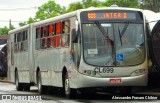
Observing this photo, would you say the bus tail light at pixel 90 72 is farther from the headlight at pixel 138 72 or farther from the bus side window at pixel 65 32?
the bus side window at pixel 65 32

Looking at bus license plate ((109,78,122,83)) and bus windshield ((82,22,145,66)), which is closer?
bus license plate ((109,78,122,83))

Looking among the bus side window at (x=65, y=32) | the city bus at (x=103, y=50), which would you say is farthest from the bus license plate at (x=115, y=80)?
the bus side window at (x=65, y=32)

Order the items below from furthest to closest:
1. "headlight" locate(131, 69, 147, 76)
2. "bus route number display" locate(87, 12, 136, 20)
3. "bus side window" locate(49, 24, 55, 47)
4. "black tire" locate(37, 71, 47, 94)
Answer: "black tire" locate(37, 71, 47, 94) < "bus side window" locate(49, 24, 55, 47) < "bus route number display" locate(87, 12, 136, 20) < "headlight" locate(131, 69, 147, 76)

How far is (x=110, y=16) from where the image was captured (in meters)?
20.0

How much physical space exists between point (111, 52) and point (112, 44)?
267 mm

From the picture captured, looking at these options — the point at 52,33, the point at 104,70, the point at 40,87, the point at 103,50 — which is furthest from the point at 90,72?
the point at 40,87

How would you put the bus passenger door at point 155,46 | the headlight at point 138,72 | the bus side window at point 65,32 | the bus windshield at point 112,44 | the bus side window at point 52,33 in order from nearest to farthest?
1. the bus windshield at point 112,44
2. the headlight at point 138,72
3. the bus passenger door at point 155,46
4. the bus side window at point 65,32
5. the bus side window at point 52,33

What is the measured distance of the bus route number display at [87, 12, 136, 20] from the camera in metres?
19.9

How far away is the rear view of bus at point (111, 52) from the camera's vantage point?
19234 mm

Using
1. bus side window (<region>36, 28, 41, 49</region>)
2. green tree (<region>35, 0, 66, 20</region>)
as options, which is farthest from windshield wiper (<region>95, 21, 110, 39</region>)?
green tree (<region>35, 0, 66, 20</region>)

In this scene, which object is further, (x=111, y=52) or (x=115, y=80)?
(x=111, y=52)

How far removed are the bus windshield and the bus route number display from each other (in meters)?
0.24

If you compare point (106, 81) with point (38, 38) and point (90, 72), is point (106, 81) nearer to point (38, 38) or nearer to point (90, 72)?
point (90, 72)

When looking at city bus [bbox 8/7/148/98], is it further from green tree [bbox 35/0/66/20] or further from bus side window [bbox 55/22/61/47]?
green tree [bbox 35/0/66/20]
